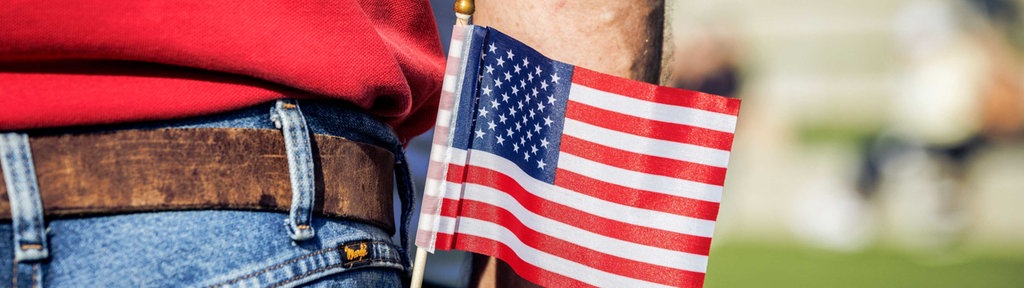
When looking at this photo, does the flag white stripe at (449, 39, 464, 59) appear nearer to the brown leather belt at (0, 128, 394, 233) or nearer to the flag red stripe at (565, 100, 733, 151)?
the flag red stripe at (565, 100, 733, 151)

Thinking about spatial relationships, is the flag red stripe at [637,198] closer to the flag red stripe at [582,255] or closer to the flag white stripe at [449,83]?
the flag red stripe at [582,255]

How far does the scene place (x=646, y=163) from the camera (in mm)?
1523

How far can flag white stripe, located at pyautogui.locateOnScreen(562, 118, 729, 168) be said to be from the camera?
1.53m

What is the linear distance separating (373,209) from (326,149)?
0.39 ft

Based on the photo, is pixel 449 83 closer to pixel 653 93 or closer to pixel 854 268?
pixel 653 93

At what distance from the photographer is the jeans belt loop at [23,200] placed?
92cm

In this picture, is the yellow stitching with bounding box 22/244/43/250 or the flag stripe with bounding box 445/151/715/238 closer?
the yellow stitching with bounding box 22/244/43/250

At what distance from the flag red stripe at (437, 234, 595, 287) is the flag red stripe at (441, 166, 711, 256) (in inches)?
2.1

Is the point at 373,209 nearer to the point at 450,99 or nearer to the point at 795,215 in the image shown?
the point at 450,99

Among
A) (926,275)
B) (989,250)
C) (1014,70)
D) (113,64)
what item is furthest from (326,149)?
(1014,70)

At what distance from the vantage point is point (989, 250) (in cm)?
903

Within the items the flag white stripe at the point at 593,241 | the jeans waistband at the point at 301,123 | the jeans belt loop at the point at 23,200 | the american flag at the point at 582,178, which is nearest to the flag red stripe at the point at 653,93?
the american flag at the point at 582,178

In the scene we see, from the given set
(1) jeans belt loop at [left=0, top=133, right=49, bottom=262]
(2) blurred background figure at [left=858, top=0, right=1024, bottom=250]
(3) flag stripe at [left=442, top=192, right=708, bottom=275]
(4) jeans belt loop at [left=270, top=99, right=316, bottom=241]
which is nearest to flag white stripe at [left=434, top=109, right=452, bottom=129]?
(3) flag stripe at [left=442, top=192, right=708, bottom=275]

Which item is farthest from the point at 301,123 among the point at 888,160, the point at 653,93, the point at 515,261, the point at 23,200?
the point at 888,160
